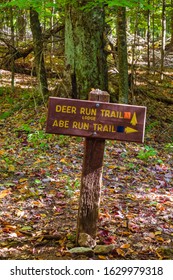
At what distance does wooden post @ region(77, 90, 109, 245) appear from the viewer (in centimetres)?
369

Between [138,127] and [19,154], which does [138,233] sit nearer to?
[138,127]

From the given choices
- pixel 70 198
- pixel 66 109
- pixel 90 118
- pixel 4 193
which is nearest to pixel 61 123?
pixel 66 109

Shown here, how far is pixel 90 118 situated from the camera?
11.5 ft

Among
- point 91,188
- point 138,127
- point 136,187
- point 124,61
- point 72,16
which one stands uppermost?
point 72,16

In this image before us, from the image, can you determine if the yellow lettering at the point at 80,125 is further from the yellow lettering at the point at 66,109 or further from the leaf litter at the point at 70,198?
the leaf litter at the point at 70,198

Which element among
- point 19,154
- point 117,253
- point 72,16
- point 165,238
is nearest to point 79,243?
point 117,253

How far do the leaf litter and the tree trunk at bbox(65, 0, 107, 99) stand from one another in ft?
5.19

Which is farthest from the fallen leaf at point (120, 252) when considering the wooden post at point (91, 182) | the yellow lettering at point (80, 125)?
the yellow lettering at point (80, 125)

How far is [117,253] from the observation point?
12.7ft

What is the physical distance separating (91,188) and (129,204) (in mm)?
1581

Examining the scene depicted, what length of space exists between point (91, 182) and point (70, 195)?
5.47ft


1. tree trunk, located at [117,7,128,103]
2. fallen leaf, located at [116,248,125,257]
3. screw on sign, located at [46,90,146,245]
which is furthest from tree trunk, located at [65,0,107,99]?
fallen leaf, located at [116,248,125,257]

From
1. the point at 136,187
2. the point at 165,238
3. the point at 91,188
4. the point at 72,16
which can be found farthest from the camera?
the point at 72,16

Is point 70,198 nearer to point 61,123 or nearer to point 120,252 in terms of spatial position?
point 120,252
